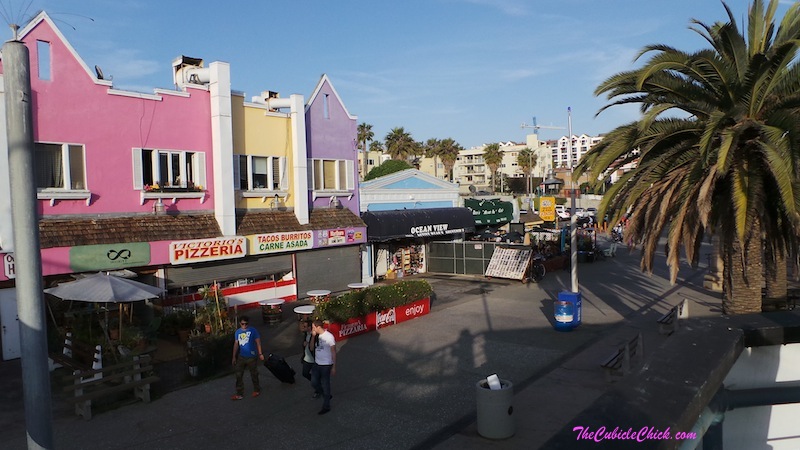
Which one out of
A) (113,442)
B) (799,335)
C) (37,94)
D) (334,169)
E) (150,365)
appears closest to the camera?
(799,335)

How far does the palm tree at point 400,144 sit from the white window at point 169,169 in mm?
55655

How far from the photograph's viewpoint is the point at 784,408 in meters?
7.80

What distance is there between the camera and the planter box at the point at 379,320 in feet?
53.1

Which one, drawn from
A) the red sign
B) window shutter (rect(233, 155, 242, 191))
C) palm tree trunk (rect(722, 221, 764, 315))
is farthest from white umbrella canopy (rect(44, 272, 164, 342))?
palm tree trunk (rect(722, 221, 764, 315))

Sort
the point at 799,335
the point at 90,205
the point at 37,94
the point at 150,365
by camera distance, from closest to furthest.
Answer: the point at 799,335 → the point at 150,365 → the point at 37,94 → the point at 90,205

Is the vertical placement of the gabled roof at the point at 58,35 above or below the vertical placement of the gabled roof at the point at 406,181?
above

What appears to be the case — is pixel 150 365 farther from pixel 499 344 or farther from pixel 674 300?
pixel 674 300

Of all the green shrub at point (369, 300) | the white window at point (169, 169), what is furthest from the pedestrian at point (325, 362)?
the white window at point (169, 169)

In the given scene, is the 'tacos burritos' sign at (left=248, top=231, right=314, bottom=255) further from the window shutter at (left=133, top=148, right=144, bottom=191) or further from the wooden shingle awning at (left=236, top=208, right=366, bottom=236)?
the window shutter at (left=133, top=148, right=144, bottom=191)

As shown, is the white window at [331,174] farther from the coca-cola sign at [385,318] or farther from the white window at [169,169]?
the coca-cola sign at [385,318]

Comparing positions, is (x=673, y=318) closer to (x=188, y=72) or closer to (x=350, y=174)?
(x=350, y=174)

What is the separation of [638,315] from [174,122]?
1637cm

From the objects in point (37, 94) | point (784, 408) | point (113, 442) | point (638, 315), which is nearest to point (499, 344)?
point (638, 315)

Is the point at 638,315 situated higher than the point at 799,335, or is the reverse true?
the point at 799,335
